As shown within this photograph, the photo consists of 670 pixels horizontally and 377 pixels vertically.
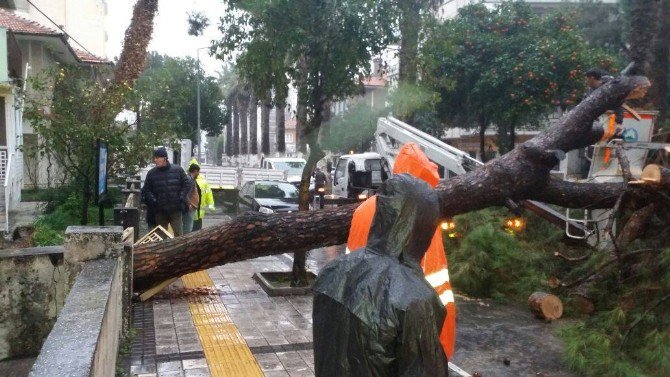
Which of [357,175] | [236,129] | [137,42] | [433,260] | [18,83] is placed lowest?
[433,260]

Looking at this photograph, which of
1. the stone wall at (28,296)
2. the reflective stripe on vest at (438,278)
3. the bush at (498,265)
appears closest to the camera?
the reflective stripe on vest at (438,278)

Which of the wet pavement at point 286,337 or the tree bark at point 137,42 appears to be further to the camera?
the tree bark at point 137,42

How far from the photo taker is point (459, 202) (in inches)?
279

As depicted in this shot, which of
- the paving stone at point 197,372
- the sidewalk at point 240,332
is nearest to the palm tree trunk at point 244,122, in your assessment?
the sidewalk at point 240,332

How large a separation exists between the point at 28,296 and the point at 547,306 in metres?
5.56

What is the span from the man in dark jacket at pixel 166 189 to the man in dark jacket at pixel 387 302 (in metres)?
7.16

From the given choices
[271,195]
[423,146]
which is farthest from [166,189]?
[271,195]

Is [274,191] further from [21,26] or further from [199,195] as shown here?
[21,26]

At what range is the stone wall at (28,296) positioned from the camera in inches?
222

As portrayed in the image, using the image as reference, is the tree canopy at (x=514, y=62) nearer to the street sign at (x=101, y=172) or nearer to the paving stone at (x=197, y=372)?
the street sign at (x=101, y=172)

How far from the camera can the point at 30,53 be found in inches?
723

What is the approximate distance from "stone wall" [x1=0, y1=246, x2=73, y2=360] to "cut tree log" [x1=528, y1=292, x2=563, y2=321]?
202 inches

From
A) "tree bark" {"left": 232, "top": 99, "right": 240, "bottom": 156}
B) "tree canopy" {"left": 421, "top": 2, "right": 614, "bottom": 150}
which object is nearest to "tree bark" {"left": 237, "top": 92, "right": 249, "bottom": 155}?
"tree bark" {"left": 232, "top": 99, "right": 240, "bottom": 156}

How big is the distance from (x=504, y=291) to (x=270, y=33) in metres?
4.68
